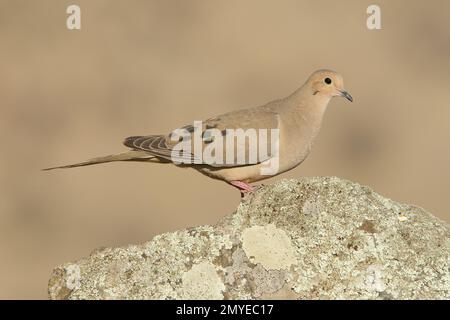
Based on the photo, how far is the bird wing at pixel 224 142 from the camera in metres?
7.09

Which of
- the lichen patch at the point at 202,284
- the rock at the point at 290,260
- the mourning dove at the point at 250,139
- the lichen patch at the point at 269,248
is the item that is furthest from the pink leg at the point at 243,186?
the lichen patch at the point at 202,284

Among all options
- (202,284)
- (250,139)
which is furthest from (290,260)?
(250,139)

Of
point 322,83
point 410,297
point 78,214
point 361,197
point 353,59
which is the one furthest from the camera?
point 353,59

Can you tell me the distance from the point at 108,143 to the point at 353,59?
16.7ft

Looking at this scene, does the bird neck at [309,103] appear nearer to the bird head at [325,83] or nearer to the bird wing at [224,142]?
the bird head at [325,83]

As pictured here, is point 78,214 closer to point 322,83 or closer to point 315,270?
point 322,83

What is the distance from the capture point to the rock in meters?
5.05

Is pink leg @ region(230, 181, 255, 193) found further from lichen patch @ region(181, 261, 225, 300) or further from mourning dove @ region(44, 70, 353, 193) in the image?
lichen patch @ region(181, 261, 225, 300)

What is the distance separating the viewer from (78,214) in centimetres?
1491

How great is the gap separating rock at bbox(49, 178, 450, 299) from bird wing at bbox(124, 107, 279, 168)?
5.21 ft

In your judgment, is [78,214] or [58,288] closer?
[58,288]

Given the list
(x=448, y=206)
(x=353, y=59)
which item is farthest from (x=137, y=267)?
(x=353, y=59)

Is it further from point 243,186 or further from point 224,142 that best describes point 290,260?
point 224,142

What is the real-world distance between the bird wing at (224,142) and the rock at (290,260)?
62.5 inches
